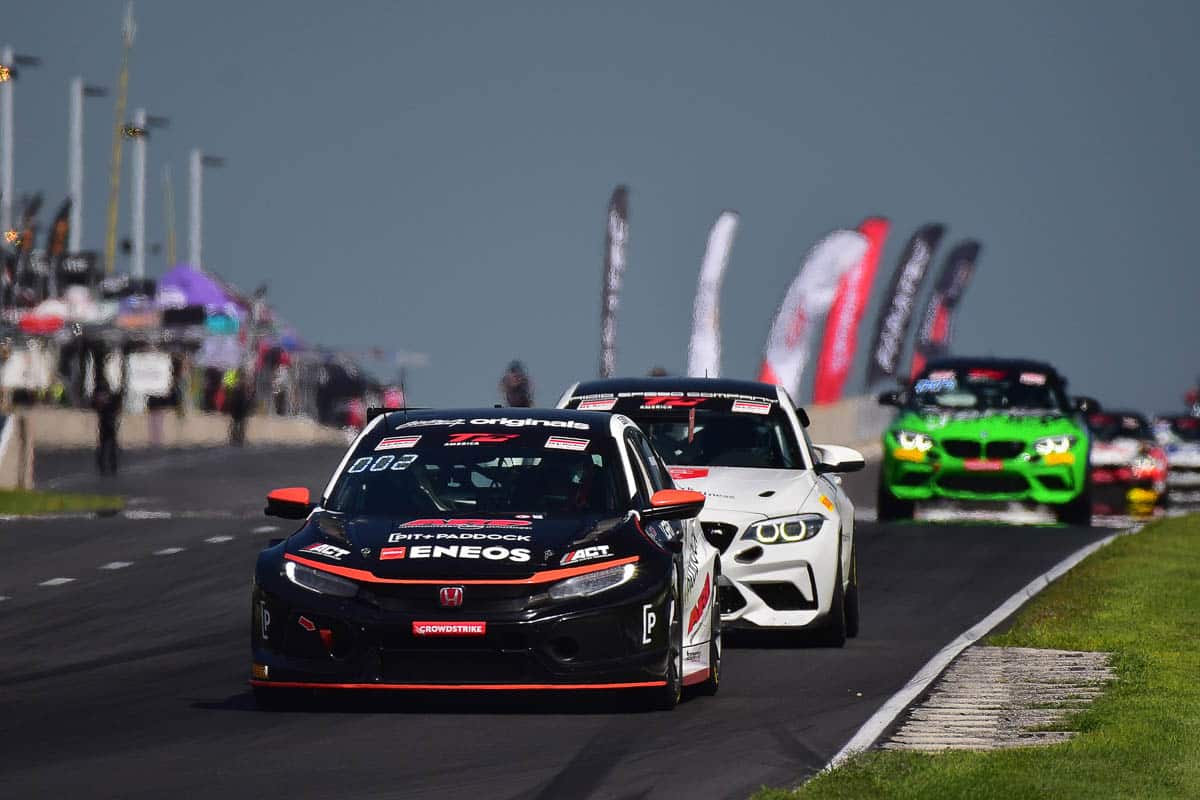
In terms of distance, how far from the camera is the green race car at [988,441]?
25750 mm

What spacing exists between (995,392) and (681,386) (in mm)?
11344

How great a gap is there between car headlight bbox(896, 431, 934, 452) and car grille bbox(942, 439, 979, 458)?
0.56ft

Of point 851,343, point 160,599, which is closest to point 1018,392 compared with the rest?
point 160,599

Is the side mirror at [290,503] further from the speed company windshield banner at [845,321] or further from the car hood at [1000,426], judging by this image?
the speed company windshield banner at [845,321]

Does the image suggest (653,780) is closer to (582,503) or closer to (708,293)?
(582,503)

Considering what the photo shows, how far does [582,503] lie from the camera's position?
1145cm

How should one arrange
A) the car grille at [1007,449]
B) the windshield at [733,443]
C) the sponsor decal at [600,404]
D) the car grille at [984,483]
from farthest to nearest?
the car grille at [984,483] → the car grille at [1007,449] → the sponsor decal at [600,404] → the windshield at [733,443]

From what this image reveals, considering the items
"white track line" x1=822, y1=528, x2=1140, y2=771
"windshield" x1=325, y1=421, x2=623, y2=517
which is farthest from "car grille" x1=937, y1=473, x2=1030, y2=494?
"windshield" x1=325, y1=421, x2=623, y2=517

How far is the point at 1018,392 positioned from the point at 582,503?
Answer: 50.6ft

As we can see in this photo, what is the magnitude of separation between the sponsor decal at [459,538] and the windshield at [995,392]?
1581 centimetres

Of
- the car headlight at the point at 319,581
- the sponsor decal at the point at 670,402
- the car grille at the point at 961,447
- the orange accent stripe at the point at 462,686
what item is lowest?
the orange accent stripe at the point at 462,686

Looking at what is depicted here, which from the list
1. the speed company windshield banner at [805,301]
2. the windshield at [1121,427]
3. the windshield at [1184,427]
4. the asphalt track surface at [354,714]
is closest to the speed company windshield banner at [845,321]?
the speed company windshield banner at [805,301]

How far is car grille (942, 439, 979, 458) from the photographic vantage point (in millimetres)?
Result: 25891

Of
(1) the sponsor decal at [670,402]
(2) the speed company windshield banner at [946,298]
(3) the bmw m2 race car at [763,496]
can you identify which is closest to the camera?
(3) the bmw m2 race car at [763,496]
